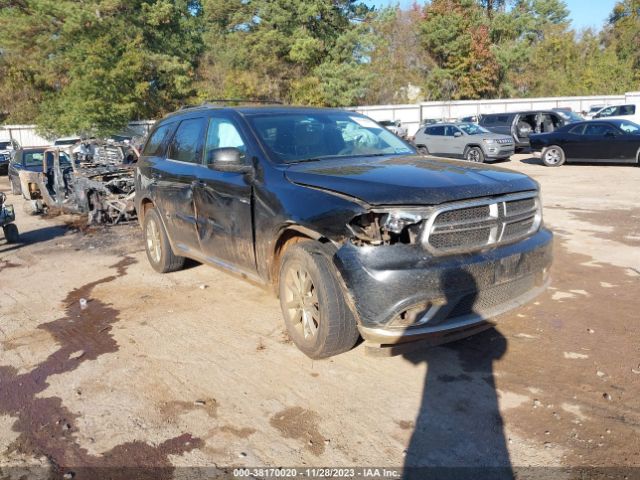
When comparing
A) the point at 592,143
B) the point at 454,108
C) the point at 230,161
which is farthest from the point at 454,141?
the point at 454,108

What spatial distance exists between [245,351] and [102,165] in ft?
27.9

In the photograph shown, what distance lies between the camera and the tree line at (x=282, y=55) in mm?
31609

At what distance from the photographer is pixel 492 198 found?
3604 mm

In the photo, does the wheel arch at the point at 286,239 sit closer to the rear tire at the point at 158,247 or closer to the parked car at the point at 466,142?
the rear tire at the point at 158,247

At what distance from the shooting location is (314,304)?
375 cm

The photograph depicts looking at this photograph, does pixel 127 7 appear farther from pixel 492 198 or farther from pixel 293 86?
pixel 492 198

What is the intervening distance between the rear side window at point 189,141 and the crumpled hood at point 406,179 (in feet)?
4.79

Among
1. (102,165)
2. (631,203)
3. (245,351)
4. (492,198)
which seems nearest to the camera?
(492,198)

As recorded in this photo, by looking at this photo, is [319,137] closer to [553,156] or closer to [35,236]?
[35,236]

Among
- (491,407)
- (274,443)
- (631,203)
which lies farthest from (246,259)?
(631,203)

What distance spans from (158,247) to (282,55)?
36.2 m

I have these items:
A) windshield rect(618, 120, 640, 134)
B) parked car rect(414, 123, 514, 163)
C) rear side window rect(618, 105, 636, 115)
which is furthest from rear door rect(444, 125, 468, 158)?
rear side window rect(618, 105, 636, 115)

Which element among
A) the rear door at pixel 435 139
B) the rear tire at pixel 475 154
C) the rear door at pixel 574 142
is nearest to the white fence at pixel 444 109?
the rear door at pixel 435 139

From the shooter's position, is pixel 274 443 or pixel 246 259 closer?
pixel 274 443
